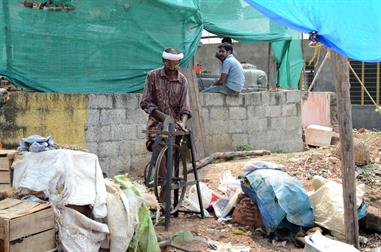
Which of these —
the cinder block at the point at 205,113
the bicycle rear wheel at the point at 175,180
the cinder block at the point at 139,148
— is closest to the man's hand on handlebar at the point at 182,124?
the bicycle rear wheel at the point at 175,180

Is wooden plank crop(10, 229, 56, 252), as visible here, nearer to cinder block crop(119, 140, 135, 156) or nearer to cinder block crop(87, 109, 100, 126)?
cinder block crop(87, 109, 100, 126)

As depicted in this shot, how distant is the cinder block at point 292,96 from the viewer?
10.5 meters

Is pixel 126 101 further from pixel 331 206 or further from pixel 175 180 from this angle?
pixel 331 206

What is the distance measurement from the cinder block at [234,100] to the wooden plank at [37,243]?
220 inches

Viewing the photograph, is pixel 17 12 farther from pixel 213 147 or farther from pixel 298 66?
pixel 298 66

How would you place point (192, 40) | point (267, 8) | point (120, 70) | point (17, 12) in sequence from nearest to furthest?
point (267, 8) < point (17, 12) < point (120, 70) < point (192, 40)

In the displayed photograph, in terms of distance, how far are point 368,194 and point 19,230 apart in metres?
4.56

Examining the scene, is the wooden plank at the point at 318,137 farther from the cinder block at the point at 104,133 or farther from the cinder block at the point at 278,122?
the cinder block at the point at 104,133

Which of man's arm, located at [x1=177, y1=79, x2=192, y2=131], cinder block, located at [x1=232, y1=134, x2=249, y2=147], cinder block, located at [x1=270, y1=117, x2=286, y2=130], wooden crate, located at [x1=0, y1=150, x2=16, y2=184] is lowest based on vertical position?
cinder block, located at [x1=232, y1=134, x2=249, y2=147]

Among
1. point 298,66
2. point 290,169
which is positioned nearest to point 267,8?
point 290,169

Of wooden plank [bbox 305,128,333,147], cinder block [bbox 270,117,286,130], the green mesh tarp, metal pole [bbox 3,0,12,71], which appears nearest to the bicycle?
the green mesh tarp

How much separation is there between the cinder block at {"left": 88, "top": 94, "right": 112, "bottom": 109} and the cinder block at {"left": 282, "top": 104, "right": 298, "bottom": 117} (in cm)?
428

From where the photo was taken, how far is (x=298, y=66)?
11.8m

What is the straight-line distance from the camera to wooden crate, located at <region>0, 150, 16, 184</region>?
4398 millimetres
